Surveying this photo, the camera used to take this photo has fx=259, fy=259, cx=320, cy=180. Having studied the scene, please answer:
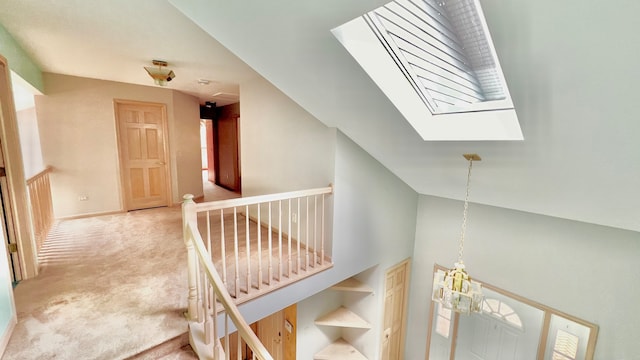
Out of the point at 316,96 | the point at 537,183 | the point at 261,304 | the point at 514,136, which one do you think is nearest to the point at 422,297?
the point at 537,183

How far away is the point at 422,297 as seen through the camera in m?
4.59

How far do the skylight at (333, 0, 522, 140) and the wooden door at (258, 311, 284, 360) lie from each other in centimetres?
381

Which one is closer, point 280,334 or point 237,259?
point 237,259

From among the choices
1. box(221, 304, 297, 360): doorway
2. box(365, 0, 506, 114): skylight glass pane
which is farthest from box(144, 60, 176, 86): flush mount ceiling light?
box(221, 304, 297, 360): doorway

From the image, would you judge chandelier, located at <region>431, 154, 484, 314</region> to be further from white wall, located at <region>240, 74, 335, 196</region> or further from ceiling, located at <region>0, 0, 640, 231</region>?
white wall, located at <region>240, 74, 335, 196</region>

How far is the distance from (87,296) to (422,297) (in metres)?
4.62

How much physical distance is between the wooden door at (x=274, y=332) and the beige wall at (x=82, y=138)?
3.40 metres

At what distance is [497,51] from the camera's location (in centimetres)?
137

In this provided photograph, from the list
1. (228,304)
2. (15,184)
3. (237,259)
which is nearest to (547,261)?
(237,259)

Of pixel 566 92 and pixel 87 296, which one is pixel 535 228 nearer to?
pixel 566 92

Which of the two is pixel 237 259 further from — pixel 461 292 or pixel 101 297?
pixel 461 292

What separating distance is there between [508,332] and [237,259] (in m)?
4.09

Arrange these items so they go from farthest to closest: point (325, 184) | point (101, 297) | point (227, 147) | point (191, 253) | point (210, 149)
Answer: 1. point (210, 149)
2. point (227, 147)
3. point (325, 184)
4. point (101, 297)
5. point (191, 253)

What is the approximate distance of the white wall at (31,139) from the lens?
3.83 m
